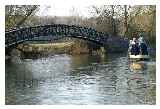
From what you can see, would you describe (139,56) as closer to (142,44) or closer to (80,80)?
(142,44)

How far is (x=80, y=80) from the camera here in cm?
379

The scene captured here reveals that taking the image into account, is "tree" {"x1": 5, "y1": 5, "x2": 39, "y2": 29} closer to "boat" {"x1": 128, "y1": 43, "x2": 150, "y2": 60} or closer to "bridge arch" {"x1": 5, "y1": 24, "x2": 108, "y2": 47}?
"bridge arch" {"x1": 5, "y1": 24, "x2": 108, "y2": 47}

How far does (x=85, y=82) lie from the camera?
12.4 feet

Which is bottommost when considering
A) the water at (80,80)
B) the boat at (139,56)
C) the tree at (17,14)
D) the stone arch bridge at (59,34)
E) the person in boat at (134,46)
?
the water at (80,80)

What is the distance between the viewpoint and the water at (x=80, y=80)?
3.74 metres

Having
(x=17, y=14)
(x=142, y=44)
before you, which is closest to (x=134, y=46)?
(x=142, y=44)

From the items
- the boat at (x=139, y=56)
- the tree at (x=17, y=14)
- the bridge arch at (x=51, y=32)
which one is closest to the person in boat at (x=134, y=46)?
the boat at (x=139, y=56)

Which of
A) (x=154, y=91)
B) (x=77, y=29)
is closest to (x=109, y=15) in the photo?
(x=77, y=29)

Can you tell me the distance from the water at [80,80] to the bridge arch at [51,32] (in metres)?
0.10

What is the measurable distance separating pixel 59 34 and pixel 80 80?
24 centimetres

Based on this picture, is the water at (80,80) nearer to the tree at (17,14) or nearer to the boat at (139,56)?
the boat at (139,56)

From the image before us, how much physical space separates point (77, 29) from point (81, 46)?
0.09 m
